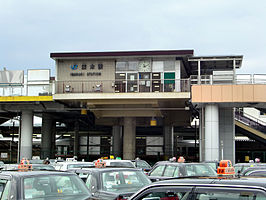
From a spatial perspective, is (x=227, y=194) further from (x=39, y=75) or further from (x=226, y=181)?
(x=39, y=75)

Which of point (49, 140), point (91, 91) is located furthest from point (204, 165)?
point (49, 140)

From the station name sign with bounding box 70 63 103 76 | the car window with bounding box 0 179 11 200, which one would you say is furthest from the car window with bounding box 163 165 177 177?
the station name sign with bounding box 70 63 103 76

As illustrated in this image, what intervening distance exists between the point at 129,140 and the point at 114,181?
28193 millimetres

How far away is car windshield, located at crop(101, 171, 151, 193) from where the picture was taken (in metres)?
9.26

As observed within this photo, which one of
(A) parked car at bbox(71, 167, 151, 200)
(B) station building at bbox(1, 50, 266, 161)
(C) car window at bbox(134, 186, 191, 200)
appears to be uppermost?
(B) station building at bbox(1, 50, 266, 161)

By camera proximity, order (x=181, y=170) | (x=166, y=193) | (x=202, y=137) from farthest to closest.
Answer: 1. (x=202, y=137)
2. (x=181, y=170)
3. (x=166, y=193)

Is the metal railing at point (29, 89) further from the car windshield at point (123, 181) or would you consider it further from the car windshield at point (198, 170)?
the car windshield at point (123, 181)

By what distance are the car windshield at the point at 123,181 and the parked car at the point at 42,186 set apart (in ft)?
5.52

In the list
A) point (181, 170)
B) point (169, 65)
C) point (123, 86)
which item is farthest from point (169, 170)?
point (169, 65)

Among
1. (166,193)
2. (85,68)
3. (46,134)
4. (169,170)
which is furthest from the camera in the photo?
(46,134)

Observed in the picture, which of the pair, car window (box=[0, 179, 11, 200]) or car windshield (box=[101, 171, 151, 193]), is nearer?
car window (box=[0, 179, 11, 200])

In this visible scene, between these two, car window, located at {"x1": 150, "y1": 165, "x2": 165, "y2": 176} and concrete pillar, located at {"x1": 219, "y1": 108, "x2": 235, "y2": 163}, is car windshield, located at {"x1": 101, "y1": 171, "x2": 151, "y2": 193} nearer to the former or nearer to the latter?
car window, located at {"x1": 150, "y1": 165, "x2": 165, "y2": 176}

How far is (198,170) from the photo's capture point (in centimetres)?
1322

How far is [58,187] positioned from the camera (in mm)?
7512
